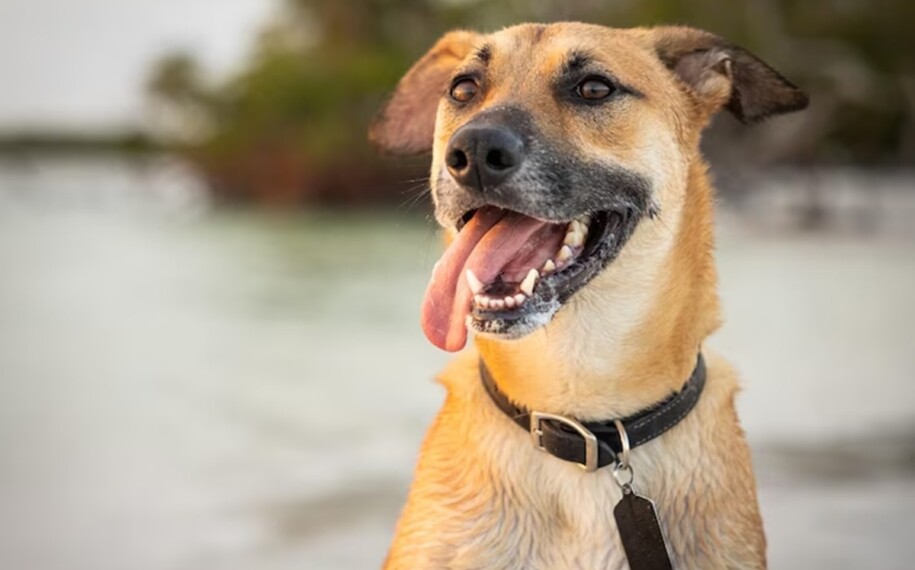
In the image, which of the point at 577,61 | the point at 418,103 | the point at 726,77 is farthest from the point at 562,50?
the point at 418,103

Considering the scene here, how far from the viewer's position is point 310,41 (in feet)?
78.0

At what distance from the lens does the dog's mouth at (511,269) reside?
96.5 inches

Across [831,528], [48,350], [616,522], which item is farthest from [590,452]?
[48,350]

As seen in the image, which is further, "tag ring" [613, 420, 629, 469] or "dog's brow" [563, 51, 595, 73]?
"dog's brow" [563, 51, 595, 73]

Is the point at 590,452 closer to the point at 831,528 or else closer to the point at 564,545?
the point at 564,545

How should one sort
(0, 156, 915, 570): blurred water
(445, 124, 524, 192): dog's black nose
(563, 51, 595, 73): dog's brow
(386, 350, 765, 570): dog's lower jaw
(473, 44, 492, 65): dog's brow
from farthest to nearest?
1. (0, 156, 915, 570): blurred water
2. (473, 44, 492, 65): dog's brow
3. (563, 51, 595, 73): dog's brow
4. (386, 350, 765, 570): dog's lower jaw
5. (445, 124, 524, 192): dog's black nose

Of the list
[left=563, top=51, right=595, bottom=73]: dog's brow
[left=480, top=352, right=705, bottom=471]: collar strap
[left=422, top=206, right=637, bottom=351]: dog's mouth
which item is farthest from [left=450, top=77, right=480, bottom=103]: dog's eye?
[left=480, top=352, right=705, bottom=471]: collar strap

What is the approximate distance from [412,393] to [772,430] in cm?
207

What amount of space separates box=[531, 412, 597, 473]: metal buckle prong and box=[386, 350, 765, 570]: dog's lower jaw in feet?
0.10

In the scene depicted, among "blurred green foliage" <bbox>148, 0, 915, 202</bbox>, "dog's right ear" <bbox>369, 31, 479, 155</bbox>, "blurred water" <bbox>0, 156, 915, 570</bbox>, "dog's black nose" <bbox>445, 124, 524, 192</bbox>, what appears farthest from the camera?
"blurred green foliage" <bbox>148, 0, 915, 202</bbox>

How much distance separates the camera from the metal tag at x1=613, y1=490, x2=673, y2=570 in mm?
2434

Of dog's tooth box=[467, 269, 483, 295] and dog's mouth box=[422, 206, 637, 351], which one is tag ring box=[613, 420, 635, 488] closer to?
dog's mouth box=[422, 206, 637, 351]

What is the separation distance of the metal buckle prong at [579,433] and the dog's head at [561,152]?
0.86ft

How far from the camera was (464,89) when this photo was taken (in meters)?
2.90
